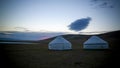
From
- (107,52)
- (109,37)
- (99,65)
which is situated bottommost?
(99,65)

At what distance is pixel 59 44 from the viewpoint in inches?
176

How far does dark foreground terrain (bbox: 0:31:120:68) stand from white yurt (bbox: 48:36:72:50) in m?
0.09

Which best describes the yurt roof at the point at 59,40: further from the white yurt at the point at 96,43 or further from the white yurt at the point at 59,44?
the white yurt at the point at 96,43

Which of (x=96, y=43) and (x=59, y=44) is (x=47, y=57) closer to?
(x=59, y=44)

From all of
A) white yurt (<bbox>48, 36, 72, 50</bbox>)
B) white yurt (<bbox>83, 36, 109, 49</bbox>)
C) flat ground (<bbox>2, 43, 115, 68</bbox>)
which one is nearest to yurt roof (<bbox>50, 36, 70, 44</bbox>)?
white yurt (<bbox>48, 36, 72, 50</bbox>)

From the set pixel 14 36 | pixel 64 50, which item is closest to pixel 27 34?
pixel 14 36

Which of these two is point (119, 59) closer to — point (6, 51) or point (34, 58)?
point (34, 58)

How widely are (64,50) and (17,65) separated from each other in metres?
1.03

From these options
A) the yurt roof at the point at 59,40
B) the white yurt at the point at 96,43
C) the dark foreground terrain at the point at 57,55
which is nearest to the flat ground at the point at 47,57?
the dark foreground terrain at the point at 57,55

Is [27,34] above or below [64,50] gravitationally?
above

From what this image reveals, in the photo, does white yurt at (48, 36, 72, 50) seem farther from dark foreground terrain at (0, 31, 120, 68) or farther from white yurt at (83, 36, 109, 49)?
white yurt at (83, 36, 109, 49)

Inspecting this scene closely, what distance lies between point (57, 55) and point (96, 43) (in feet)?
3.30

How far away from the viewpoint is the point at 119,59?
4207 mm

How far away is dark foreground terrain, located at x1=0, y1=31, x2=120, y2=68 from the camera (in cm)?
394
